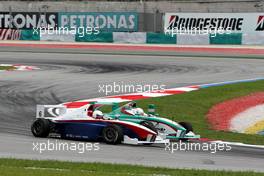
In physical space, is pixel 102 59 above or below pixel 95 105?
below

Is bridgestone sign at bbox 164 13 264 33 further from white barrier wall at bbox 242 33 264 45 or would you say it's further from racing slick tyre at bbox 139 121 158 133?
racing slick tyre at bbox 139 121 158 133

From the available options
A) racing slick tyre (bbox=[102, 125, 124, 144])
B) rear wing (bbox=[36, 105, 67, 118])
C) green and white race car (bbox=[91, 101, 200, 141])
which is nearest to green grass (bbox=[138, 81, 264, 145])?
green and white race car (bbox=[91, 101, 200, 141])

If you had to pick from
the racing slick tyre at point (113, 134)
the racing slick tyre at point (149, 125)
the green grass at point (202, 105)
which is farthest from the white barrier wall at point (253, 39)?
the racing slick tyre at point (113, 134)

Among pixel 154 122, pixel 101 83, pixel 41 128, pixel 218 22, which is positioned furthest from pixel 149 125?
pixel 218 22

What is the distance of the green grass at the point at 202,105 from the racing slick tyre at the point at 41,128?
3377 mm

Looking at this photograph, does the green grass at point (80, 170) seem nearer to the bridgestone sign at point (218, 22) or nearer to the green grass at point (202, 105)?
the green grass at point (202, 105)

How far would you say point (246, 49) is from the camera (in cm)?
4650

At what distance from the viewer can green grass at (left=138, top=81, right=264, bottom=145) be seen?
16.6 metres

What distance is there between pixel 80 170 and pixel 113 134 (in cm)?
347

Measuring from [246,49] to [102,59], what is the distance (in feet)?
38.6

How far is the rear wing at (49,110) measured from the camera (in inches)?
653

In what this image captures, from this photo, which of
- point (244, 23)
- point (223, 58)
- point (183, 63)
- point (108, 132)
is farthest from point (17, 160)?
point (244, 23)

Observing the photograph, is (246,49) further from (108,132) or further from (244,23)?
(108,132)

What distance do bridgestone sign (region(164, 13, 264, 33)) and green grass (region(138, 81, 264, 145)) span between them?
25779 mm
